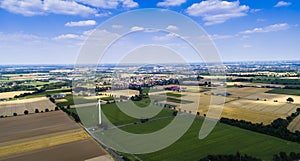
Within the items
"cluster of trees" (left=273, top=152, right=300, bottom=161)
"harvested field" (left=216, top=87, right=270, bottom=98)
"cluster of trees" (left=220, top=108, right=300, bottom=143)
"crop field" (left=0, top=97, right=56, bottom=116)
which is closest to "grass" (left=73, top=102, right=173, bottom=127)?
"crop field" (left=0, top=97, right=56, bottom=116)

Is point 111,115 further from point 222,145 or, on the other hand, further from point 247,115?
point 247,115

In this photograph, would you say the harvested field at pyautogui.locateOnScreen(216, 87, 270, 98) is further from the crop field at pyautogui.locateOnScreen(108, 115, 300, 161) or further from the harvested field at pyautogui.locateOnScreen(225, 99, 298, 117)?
the crop field at pyautogui.locateOnScreen(108, 115, 300, 161)

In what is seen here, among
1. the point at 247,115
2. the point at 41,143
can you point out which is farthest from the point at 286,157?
the point at 41,143

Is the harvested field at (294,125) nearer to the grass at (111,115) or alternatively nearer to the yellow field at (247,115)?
the yellow field at (247,115)

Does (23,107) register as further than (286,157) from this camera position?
Yes

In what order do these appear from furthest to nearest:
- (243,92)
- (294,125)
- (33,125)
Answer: (243,92) → (33,125) → (294,125)

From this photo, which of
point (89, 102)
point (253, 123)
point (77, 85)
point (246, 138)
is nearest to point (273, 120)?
point (253, 123)

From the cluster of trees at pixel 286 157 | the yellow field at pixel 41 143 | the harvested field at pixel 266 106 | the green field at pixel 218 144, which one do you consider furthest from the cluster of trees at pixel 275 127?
the yellow field at pixel 41 143

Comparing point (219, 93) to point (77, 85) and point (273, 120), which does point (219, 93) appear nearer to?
point (273, 120)
